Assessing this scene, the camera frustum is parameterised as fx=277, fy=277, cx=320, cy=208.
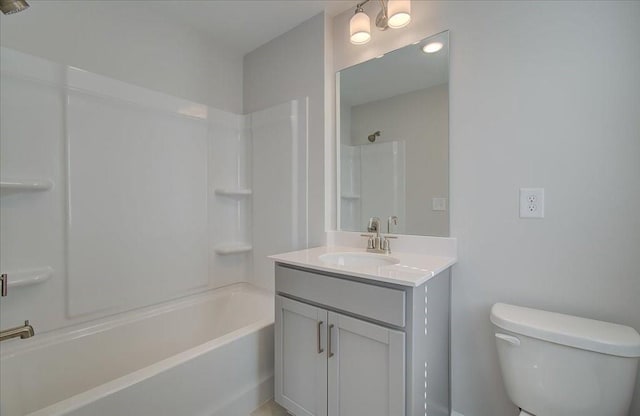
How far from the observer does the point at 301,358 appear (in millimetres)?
1394

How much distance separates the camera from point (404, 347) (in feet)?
3.42

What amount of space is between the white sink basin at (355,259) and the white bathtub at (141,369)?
558 millimetres

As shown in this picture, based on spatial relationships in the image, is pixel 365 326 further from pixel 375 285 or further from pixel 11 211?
pixel 11 211

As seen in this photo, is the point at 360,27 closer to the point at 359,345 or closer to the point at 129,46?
the point at 129,46

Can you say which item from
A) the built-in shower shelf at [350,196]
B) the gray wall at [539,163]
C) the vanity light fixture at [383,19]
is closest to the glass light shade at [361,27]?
the vanity light fixture at [383,19]

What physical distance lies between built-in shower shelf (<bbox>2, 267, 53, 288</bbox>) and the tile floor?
1.32 meters

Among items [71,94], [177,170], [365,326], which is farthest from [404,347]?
[71,94]

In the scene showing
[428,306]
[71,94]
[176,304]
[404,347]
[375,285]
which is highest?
[71,94]

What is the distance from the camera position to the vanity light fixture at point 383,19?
1.45 meters

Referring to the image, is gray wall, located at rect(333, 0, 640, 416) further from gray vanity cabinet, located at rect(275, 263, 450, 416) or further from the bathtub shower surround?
the bathtub shower surround

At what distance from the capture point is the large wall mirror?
1.49 m

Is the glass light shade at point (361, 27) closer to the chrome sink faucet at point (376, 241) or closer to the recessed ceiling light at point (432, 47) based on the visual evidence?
the recessed ceiling light at point (432, 47)

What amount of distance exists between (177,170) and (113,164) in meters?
0.38

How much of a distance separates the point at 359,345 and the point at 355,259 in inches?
20.4
